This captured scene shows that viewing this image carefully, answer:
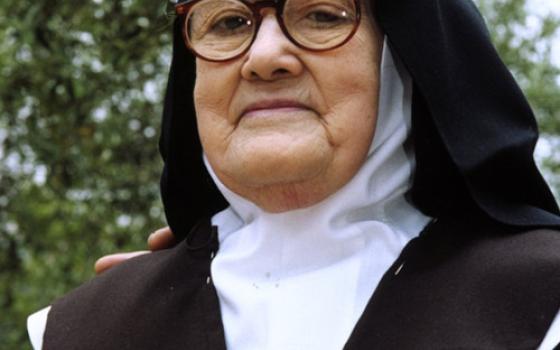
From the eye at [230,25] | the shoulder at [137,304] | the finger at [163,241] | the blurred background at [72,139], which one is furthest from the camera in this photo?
the blurred background at [72,139]

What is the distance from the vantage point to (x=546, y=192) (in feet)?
9.61

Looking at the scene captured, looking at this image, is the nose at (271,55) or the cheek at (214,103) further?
the cheek at (214,103)

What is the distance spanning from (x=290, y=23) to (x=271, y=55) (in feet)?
0.34

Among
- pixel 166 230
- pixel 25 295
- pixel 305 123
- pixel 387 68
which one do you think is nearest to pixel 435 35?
pixel 387 68

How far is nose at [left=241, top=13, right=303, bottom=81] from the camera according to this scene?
2818 mm

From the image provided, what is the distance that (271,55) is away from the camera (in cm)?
281

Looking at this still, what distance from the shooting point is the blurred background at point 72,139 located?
4727 mm

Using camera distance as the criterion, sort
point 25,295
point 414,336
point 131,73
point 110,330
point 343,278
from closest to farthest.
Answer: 1. point 414,336
2. point 343,278
3. point 110,330
4. point 131,73
5. point 25,295

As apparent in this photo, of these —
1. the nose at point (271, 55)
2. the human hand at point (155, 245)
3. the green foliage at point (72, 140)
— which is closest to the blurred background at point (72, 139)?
the green foliage at point (72, 140)

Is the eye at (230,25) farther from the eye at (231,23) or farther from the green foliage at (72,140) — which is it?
the green foliage at (72,140)

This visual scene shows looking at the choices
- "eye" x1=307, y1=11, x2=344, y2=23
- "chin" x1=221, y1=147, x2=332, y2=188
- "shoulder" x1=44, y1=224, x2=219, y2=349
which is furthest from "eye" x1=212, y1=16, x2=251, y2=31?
"shoulder" x1=44, y1=224, x2=219, y2=349

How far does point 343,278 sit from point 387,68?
53cm

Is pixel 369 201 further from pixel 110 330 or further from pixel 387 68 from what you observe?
pixel 110 330

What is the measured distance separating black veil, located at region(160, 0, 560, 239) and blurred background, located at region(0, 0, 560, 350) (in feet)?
6.06
